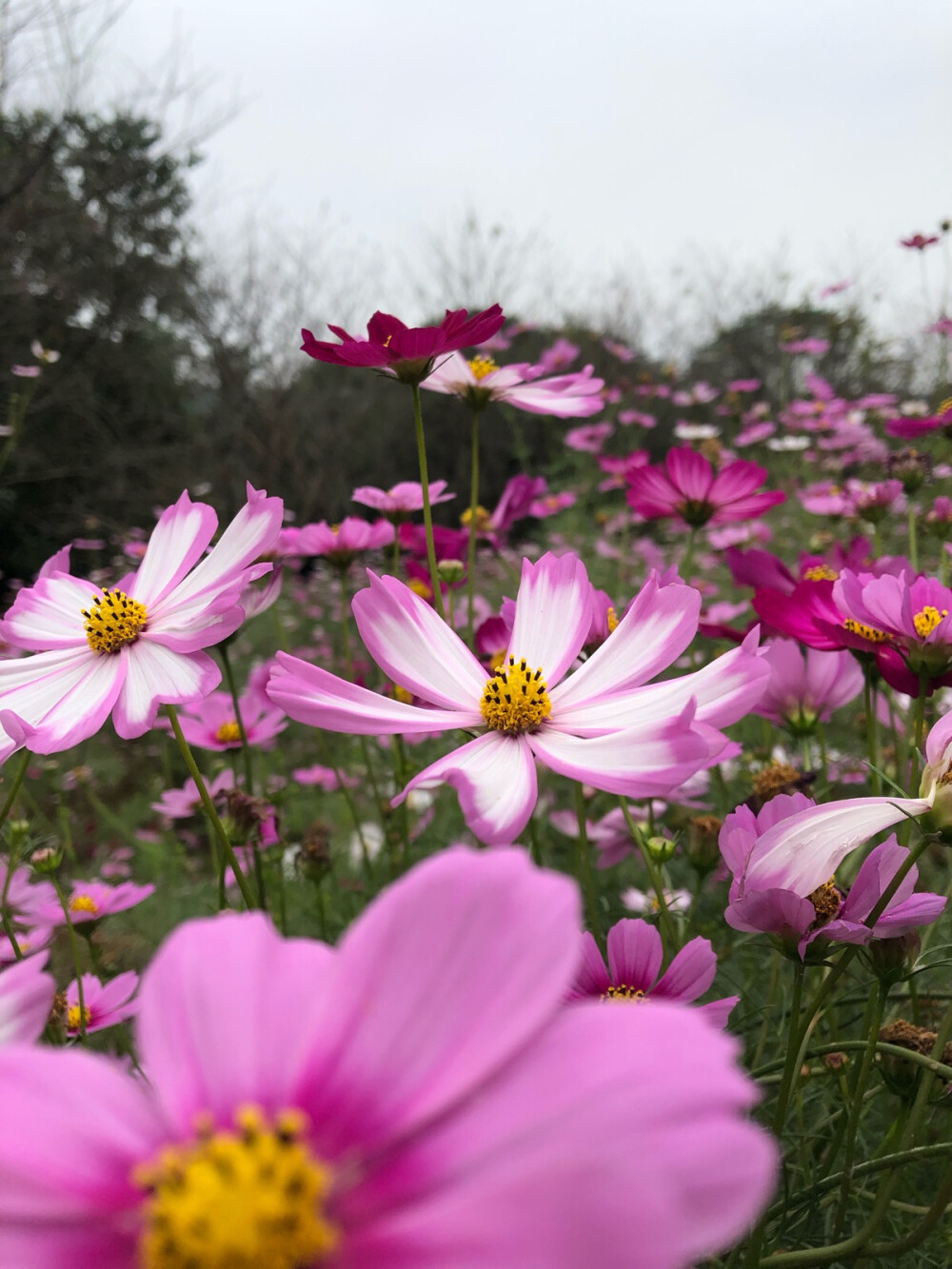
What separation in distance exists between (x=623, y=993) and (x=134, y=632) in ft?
1.13

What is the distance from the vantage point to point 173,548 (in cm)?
47

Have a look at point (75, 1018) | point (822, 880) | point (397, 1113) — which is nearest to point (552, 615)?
point (822, 880)

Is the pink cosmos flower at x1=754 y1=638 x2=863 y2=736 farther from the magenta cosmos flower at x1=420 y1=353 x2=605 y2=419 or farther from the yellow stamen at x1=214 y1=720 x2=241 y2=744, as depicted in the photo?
the yellow stamen at x1=214 y1=720 x2=241 y2=744

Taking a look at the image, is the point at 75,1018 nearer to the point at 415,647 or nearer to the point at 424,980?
the point at 415,647

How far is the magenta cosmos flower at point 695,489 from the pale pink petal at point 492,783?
404 mm

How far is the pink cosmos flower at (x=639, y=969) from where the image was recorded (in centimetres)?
40

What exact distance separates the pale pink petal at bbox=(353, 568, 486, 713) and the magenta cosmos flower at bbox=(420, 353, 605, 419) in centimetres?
30

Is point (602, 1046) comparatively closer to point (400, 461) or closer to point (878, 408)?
point (878, 408)

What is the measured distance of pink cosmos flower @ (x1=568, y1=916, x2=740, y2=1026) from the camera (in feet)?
1.33

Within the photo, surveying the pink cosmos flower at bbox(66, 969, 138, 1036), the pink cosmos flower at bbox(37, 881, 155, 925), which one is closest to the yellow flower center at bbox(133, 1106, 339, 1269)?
the pink cosmos flower at bbox(66, 969, 138, 1036)

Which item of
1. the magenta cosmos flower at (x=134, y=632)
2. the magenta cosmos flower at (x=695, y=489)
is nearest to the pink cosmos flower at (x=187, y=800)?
the magenta cosmos flower at (x=134, y=632)

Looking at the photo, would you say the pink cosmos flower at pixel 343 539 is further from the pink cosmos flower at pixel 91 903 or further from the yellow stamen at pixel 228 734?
the pink cosmos flower at pixel 91 903

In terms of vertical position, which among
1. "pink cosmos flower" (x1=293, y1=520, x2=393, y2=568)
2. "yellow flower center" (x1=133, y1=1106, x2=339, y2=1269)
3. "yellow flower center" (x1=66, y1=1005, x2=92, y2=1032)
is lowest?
"yellow flower center" (x1=66, y1=1005, x2=92, y2=1032)

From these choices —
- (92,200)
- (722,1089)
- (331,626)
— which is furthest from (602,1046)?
(92,200)
